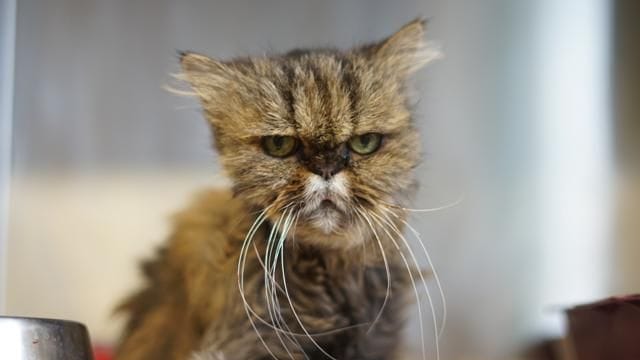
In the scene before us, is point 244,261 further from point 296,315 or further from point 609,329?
point 609,329

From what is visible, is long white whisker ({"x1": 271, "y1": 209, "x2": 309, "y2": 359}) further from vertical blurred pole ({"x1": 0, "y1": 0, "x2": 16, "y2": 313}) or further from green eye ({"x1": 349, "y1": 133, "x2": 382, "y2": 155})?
vertical blurred pole ({"x1": 0, "y1": 0, "x2": 16, "y2": 313})

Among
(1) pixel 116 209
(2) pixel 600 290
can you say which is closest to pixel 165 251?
(1) pixel 116 209


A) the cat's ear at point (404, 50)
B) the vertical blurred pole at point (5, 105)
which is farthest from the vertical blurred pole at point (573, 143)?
the vertical blurred pole at point (5, 105)

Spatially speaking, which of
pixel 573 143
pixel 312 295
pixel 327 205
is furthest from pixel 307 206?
pixel 573 143

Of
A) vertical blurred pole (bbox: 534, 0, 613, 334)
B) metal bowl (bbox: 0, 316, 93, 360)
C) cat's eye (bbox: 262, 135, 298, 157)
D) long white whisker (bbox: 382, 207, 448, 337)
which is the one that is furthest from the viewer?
vertical blurred pole (bbox: 534, 0, 613, 334)

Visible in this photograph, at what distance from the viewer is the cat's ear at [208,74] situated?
884mm

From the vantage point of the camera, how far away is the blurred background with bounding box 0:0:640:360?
3.47ft

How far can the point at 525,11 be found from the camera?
1.11 meters

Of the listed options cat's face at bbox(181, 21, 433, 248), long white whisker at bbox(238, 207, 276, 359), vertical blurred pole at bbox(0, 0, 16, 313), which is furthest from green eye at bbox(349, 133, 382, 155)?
vertical blurred pole at bbox(0, 0, 16, 313)

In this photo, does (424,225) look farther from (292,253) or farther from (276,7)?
(276,7)

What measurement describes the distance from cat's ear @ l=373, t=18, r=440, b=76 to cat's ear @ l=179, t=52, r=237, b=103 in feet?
0.50

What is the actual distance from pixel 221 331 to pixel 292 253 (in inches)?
4.2

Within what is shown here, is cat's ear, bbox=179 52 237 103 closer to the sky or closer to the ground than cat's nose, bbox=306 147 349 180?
closer to the sky

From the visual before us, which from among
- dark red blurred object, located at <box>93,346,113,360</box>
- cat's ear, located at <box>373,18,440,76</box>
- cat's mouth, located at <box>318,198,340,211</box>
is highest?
cat's ear, located at <box>373,18,440,76</box>
